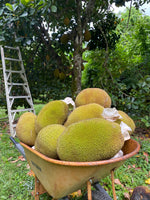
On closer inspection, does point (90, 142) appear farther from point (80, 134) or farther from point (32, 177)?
point (32, 177)

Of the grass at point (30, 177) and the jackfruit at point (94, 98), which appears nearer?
the jackfruit at point (94, 98)

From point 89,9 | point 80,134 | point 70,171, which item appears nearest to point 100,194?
point 70,171

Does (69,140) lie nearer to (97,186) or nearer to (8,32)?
(97,186)

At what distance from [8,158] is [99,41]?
260 centimetres

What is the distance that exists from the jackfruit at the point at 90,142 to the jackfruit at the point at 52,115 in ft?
0.81

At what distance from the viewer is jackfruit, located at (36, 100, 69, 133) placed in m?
0.90

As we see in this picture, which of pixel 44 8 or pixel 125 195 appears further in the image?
pixel 44 8

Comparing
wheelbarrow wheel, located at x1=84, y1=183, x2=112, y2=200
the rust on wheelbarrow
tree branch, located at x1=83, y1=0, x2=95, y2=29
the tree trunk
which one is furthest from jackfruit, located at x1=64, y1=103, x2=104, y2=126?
tree branch, located at x1=83, y1=0, x2=95, y2=29

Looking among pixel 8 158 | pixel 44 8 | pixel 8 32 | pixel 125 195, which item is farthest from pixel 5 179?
pixel 44 8

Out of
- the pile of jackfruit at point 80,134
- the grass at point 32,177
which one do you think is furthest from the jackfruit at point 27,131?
the grass at point 32,177

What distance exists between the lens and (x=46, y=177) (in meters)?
0.79

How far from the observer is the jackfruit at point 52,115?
901 millimetres

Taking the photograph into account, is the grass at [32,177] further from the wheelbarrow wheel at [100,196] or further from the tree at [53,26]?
the tree at [53,26]

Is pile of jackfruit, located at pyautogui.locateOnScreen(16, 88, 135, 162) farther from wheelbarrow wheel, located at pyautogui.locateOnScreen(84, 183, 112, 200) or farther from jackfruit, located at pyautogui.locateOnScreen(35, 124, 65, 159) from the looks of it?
wheelbarrow wheel, located at pyautogui.locateOnScreen(84, 183, 112, 200)
